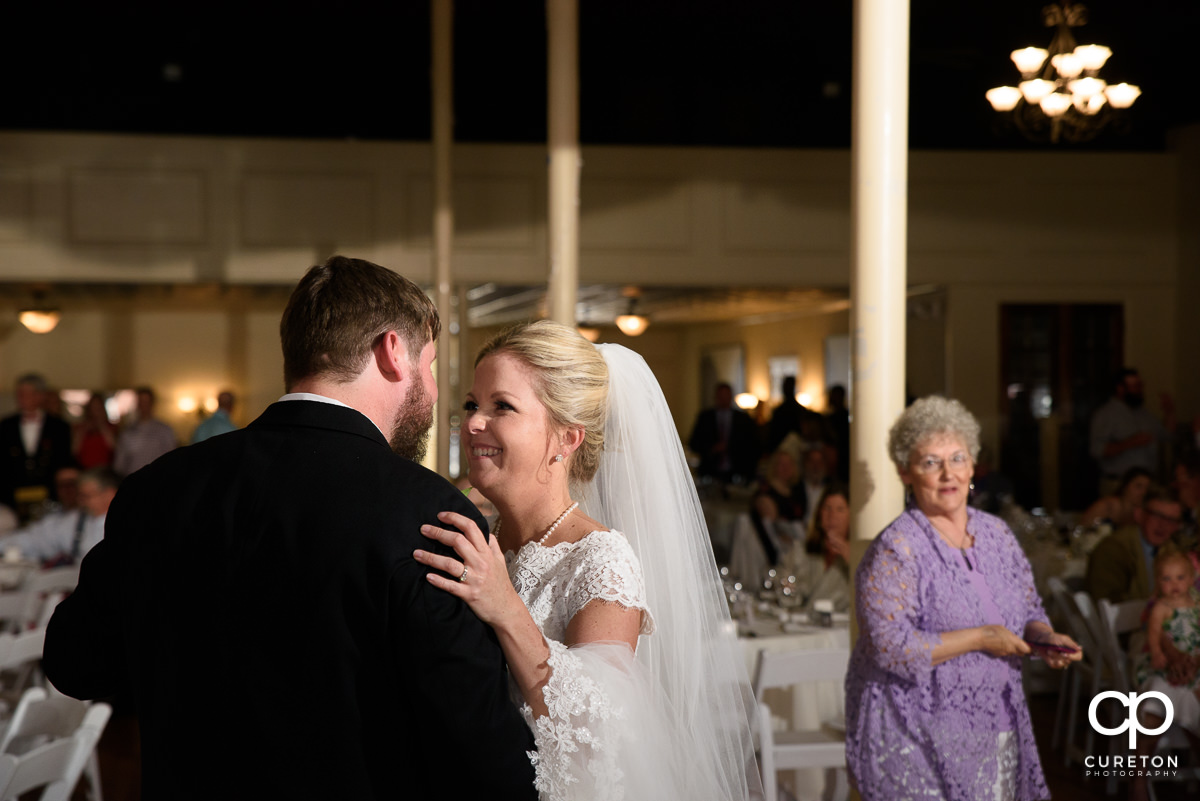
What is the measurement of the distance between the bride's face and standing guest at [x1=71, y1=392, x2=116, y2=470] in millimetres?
9038

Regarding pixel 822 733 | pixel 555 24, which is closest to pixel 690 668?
pixel 822 733

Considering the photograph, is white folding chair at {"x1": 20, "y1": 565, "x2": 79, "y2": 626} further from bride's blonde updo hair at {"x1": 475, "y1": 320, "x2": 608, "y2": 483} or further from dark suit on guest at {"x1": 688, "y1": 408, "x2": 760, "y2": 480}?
dark suit on guest at {"x1": 688, "y1": 408, "x2": 760, "y2": 480}

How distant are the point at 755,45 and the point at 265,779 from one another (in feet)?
28.7

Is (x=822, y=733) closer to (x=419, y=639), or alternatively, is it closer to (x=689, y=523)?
(x=689, y=523)

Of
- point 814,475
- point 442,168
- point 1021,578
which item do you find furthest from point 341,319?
point 814,475

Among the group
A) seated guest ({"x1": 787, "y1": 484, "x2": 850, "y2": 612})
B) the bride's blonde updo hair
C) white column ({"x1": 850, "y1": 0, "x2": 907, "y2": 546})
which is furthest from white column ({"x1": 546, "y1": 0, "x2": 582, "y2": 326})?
the bride's blonde updo hair

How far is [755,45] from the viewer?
913 cm

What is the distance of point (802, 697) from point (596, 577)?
3041 mm

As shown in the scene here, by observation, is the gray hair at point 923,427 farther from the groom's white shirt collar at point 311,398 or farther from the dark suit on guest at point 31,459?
the dark suit on guest at point 31,459

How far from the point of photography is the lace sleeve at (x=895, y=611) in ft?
8.18

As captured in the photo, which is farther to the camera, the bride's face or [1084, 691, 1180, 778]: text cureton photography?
[1084, 691, 1180, 778]: text cureton photography

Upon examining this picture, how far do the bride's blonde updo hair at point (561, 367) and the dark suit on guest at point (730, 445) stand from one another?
8011 mm

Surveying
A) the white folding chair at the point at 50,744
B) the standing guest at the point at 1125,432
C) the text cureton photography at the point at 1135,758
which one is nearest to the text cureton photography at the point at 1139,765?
the text cureton photography at the point at 1135,758

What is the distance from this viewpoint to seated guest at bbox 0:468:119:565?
19.3 ft
